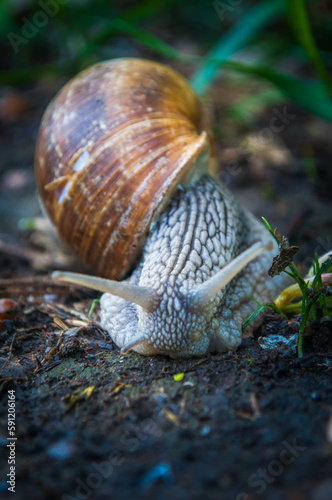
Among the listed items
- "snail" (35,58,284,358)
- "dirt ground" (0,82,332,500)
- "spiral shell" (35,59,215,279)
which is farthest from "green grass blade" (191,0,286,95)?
"dirt ground" (0,82,332,500)

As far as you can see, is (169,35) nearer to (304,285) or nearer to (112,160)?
(112,160)

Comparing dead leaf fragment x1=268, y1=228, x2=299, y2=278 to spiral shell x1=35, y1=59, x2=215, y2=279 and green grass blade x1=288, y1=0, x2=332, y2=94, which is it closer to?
spiral shell x1=35, y1=59, x2=215, y2=279

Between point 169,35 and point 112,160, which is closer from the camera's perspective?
point 112,160

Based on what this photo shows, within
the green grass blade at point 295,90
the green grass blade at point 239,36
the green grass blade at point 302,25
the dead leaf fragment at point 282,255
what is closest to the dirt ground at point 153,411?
the dead leaf fragment at point 282,255

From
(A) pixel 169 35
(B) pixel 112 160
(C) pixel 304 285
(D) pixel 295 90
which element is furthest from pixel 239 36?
(C) pixel 304 285

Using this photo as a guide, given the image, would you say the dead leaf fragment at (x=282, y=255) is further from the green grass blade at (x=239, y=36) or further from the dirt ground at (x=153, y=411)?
the green grass blade at (x=239, y=36)
